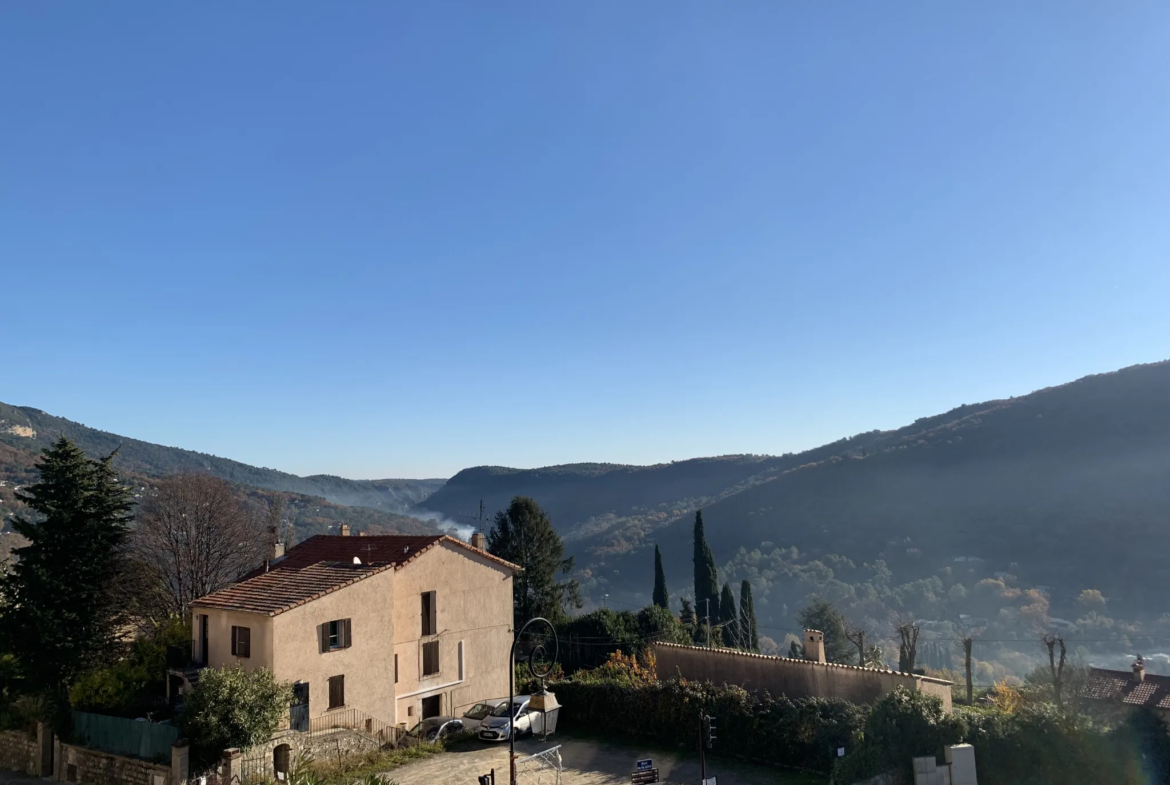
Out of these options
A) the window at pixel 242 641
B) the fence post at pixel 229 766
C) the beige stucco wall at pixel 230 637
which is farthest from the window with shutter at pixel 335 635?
the fence post at pixel 229 766

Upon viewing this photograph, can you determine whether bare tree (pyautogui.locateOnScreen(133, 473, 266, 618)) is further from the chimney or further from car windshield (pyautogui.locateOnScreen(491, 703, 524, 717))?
the chimney

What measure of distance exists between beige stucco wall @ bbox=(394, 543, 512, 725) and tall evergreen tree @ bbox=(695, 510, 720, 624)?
42016 millimetres

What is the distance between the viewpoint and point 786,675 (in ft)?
89.0

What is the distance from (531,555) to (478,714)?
1061 inches

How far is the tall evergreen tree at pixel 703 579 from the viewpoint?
7162 cm

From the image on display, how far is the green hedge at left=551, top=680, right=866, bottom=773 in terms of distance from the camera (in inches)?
Result: 933

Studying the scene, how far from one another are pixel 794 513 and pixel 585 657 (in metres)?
137

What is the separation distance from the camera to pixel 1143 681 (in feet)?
127

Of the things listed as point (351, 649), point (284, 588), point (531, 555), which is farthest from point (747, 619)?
point (284, 588)

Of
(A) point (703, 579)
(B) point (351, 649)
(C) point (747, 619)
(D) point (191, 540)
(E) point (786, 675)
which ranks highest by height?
(D) point (191, 540)

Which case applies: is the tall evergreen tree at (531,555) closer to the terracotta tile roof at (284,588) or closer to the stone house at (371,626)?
the stone house at (371,626)

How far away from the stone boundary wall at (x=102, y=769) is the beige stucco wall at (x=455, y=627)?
8524 mm

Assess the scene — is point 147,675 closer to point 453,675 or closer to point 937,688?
point 453,675

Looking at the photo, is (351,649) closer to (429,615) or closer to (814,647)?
(429,615)
